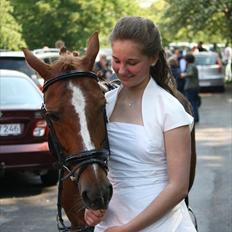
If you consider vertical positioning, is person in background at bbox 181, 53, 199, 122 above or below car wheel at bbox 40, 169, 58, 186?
below

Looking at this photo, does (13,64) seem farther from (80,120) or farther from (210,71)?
(210,71)

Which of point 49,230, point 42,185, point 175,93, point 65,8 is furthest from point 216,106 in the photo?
point 65,8

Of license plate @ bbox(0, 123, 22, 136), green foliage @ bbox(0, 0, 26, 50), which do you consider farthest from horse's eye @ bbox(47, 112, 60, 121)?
green foliage @ bbox(0, 0, 26, 50)

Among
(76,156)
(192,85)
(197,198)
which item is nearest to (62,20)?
(192,85)

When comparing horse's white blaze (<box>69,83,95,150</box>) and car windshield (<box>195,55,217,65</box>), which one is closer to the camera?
horse's white blaze (<box>69,83,95,150</box>)

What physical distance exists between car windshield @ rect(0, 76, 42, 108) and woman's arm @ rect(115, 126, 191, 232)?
6.32 metres

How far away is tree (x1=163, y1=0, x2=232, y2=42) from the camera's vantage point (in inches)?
1021

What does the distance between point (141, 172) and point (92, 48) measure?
81 centimetres

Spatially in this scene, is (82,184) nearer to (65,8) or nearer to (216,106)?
(216,106)

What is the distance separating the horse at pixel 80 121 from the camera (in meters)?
2.57

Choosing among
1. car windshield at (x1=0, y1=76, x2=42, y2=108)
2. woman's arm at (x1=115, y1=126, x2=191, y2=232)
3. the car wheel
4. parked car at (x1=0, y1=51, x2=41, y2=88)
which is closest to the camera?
woman's arm at (x1=115, y1=126, x2=191, y2=232)

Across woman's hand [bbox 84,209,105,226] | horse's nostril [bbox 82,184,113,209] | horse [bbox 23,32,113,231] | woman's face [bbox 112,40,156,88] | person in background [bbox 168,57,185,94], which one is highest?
woman's face [bbox 112,40,156,88]

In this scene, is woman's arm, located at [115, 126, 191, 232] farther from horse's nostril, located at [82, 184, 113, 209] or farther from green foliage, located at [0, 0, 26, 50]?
green foliage, located at [0, 0, 26, 50]

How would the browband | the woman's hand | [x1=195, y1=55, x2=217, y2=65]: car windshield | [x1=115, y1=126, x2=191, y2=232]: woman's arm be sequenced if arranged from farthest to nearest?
[x1=195, y1=55, x2=217, y2=65]: car windshield, the browband, the woman's hand, [x1=115, y1=126, x2=191, y2=232]: woman's arm
